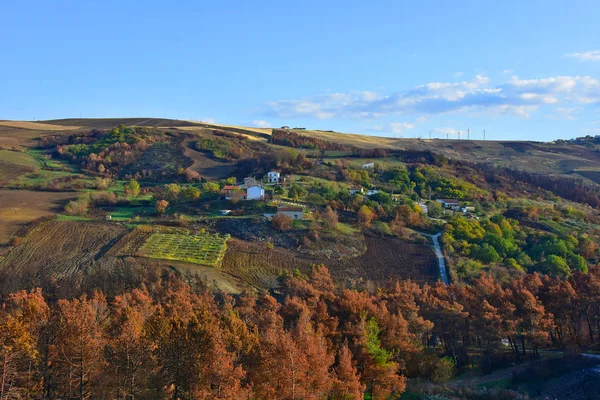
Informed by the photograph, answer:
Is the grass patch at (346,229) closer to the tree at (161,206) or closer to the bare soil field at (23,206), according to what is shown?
the tree at (161,206)

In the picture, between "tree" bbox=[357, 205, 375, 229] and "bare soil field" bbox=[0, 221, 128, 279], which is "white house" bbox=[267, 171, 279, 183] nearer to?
"tree" bbox=[357, 205, 375, 229]

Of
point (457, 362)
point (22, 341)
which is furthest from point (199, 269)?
point (22, 341)

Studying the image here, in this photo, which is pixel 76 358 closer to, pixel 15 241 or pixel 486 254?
pixel 15 241

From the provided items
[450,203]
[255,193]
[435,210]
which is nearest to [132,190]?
[255,193]

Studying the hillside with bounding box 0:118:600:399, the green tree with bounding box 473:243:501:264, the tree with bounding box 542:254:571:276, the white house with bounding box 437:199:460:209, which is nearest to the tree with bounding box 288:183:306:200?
the hillside with bounding box 0:118:600:399

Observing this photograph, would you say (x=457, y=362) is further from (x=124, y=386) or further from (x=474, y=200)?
(x=474, y=200)

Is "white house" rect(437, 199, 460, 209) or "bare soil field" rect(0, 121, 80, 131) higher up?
"bare soil field" rect(0, 121, 80, 131)
